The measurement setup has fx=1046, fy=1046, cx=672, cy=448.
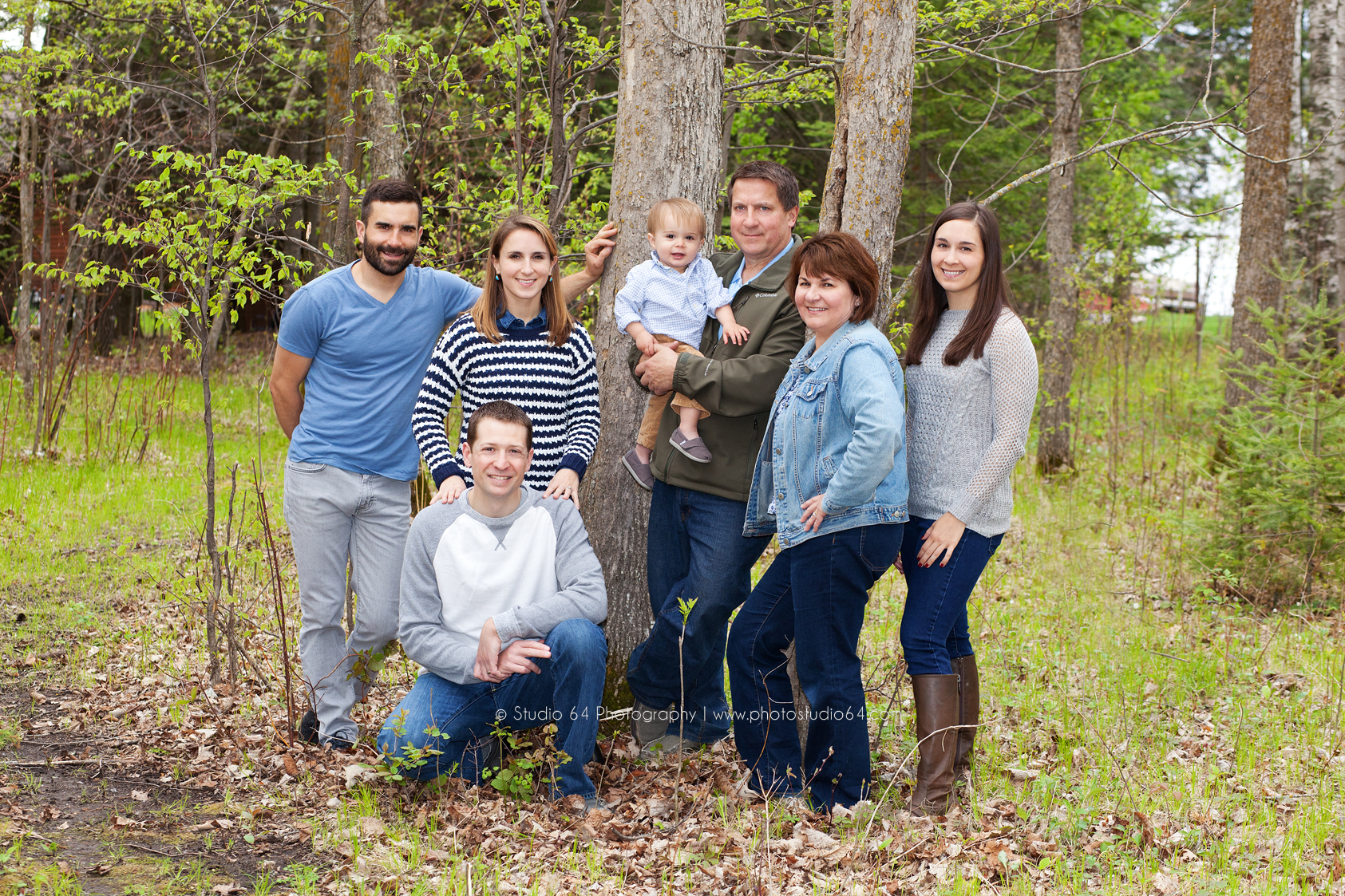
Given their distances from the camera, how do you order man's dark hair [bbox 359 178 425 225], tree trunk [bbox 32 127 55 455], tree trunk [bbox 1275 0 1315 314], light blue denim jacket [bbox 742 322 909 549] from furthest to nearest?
1. tree trunk [bbox 32 127 55 455]
2. tree trunk [bbox 1275 0 1315 314]
3. man's dark hair [bbox 359 178 425 225]
4. light blue denim jacket [bbox 742 322 909 549]

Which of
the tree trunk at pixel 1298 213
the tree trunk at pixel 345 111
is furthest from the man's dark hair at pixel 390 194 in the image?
the tree trunk at pixel 1298 213

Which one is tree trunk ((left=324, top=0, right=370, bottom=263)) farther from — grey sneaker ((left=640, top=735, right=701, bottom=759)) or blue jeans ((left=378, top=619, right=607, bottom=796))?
grey sneaker ((left=640, top=735, right=701, bottom=759))

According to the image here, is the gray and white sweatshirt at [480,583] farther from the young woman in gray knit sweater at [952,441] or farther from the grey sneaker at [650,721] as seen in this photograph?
the young woman in gray knit sweater at [952,441]

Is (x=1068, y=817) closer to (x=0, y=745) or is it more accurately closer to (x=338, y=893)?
(x=338, y=893)

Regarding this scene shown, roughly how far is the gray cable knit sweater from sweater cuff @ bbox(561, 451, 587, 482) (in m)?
1.25

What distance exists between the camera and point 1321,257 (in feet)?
31.4

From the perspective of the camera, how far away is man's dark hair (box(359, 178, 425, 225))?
13.9 feet

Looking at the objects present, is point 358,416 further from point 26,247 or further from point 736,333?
point 26,247

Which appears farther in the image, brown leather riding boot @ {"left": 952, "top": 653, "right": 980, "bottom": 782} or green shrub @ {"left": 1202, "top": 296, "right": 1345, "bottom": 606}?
green shrub @ {"left": 1202, "top": 296, "right": 1345, "bottom": 606}

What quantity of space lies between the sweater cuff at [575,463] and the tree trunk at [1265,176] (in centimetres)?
695

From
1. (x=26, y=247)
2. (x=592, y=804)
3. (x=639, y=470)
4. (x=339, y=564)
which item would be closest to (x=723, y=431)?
(x=639, y=470)

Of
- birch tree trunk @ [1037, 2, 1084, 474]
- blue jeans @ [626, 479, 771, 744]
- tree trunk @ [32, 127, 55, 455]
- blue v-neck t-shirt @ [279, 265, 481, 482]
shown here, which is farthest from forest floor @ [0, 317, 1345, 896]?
birch tree trunk @ [1037, 2, 1084, 474]

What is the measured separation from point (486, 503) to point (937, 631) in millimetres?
1720

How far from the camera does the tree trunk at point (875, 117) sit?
160 inches
